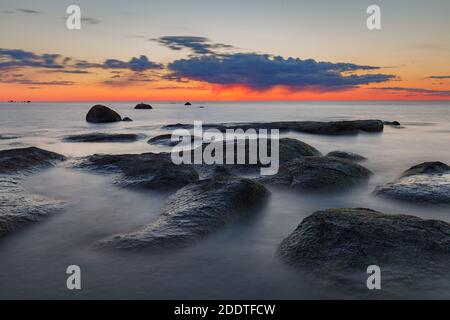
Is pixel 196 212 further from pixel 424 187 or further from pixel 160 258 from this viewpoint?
pixel 424 187

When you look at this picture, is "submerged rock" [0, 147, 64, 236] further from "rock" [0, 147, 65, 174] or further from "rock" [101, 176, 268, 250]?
"rock" [101, 176, 268, 250]

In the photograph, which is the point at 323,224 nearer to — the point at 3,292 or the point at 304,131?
the point at 3,292

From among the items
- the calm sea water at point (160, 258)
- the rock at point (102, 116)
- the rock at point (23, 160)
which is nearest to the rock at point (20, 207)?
the calm sea water at point (160, 258)

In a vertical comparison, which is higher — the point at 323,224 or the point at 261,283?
the point at 323,224

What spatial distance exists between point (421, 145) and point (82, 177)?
70.7ft

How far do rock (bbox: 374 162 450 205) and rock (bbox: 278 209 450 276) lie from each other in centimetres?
323

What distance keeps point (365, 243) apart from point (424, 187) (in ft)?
17.0

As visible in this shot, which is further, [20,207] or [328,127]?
[328,127]

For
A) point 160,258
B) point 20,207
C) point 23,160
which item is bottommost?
point 160,258

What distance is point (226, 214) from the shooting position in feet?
25.5

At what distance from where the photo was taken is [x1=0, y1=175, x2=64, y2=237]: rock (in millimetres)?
7465

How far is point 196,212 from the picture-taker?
25.1ft

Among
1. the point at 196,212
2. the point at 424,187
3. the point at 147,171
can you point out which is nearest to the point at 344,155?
the point at 424,187
